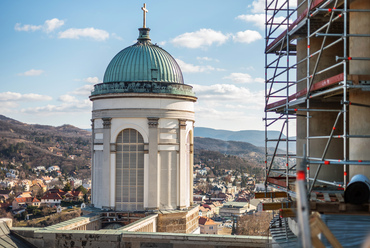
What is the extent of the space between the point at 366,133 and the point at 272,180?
5.24 meters

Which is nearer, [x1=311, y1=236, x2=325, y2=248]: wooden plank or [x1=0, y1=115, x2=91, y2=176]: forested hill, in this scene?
[x1=311, y1=236, x2=325, y2=248]: wooden plank

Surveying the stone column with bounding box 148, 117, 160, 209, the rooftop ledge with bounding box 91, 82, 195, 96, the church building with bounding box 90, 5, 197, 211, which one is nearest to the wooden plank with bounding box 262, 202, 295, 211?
the stone column with bounding box 148, 117, 160, 209

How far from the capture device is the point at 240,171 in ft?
550

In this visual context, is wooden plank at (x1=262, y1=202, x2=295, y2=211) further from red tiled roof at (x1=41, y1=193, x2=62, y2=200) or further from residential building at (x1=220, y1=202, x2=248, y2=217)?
red tiled roof at (x1=41, y1=193, x2=62, y2=200)

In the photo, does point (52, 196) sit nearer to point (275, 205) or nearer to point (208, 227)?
point (208, 227)

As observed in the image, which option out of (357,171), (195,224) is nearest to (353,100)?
(357,171)

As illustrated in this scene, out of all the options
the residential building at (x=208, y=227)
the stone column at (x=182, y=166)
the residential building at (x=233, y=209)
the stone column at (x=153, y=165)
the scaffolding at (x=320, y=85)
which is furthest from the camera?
the residential building at (x=233, y=209)

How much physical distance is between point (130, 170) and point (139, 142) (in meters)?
1.43

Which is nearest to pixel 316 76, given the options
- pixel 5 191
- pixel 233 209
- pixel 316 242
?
pixel 316 242

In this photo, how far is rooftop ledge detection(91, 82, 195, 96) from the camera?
74.8ft

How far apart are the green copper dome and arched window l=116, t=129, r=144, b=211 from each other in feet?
9.24

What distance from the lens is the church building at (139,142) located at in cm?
2262

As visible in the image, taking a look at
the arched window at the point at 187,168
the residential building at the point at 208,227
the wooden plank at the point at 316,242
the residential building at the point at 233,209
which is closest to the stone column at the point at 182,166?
the arched window at the point at 187,168

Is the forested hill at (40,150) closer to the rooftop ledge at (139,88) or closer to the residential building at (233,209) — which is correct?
the residential building at (233,209)
